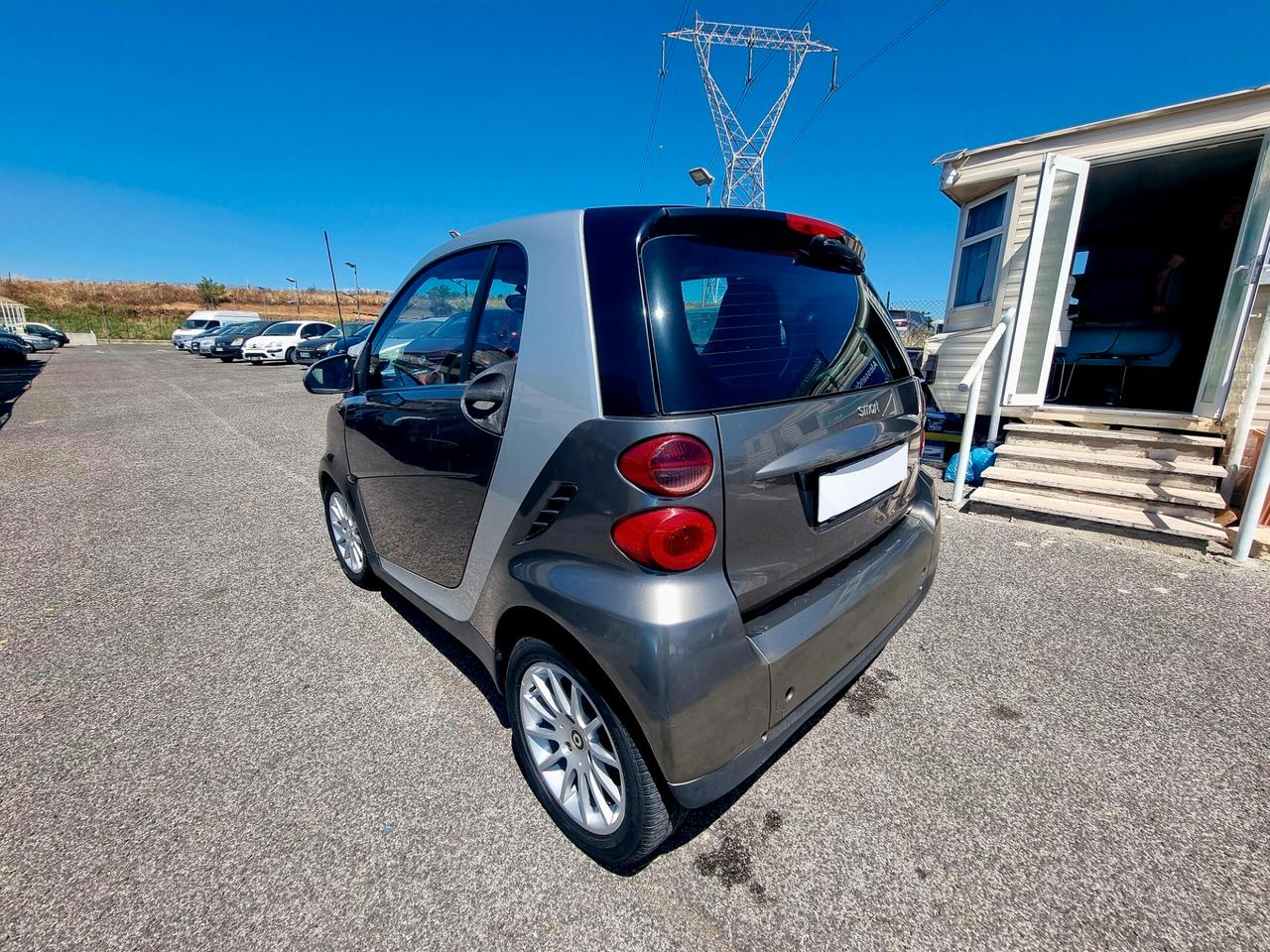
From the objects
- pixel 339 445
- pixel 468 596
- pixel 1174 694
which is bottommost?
pixel 1174 694

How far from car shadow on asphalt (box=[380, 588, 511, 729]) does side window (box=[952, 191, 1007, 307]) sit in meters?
6.59

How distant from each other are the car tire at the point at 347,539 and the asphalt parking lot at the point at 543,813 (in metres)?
0.12

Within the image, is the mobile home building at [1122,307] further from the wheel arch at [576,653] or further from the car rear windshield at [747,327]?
the wheel arch at [576,653]

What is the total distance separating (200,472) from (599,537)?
20.4 feet

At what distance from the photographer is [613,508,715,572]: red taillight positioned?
1269 millimetres

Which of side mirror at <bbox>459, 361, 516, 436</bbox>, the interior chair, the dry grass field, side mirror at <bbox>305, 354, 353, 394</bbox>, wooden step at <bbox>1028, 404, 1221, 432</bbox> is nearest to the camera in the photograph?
side mirror at <bbox>459, 361, 516, 436</bbox>

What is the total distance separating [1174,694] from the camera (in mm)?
2262

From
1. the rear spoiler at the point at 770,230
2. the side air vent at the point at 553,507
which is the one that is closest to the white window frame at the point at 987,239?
the rear spoiler at the point at 770,230

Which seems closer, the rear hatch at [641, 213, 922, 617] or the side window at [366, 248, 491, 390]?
the rear hatch at [641, 213, 922, 617]

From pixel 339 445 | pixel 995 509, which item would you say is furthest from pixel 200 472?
pixel 995 509

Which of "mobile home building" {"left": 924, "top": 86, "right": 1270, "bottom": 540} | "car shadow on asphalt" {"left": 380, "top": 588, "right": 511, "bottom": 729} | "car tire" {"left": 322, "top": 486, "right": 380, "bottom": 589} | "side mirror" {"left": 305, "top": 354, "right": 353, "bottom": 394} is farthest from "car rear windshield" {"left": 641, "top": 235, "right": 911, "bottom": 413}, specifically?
"car tire" {"left": 322, "top": 486, "right": 380, "bottom": 589}

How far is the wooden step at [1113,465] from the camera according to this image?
13.1 ft

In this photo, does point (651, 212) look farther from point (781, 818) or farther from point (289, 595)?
point (289, 595)

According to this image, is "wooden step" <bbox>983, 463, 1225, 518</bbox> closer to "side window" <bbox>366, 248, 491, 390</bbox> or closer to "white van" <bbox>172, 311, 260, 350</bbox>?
"side window" <bbox>366, 248, 491, 390</bbox>
